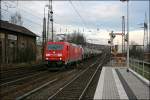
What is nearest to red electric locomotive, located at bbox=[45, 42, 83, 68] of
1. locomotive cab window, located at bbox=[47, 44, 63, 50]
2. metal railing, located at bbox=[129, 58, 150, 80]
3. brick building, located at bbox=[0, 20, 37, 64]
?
locomotive cab window, located at bbox=[47, 44, 63, 50]

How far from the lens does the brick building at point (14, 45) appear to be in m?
44.2

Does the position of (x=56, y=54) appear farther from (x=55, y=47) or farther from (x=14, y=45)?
(x=14, y=45)

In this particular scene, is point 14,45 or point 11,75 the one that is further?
point 14,45

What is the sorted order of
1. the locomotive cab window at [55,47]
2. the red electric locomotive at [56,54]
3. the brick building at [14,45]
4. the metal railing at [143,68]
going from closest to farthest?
the metal railing at [143,68] < the red electric locomotive at [56,54] < the locomotive cab window at [55,47] < the brick building at [14,45]

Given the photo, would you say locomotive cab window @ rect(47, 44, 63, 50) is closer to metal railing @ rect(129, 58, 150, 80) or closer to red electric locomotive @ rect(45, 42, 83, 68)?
red electric locomotive @ rect(45, 42, 83, 68)

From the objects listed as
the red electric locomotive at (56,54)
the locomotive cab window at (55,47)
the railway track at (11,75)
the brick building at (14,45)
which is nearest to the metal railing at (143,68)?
the railway track at (11,75)

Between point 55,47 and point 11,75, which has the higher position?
point 55,47

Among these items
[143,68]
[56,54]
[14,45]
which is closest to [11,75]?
[56,54]

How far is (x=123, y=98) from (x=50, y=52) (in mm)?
20084

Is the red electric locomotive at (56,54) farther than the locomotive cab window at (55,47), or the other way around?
the locomotive cab window at (55,47)

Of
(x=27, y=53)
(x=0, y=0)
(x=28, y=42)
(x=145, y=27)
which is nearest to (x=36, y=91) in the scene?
(x=0, y=0)

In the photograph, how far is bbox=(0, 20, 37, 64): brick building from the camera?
4416cm

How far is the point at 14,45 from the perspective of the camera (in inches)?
1925

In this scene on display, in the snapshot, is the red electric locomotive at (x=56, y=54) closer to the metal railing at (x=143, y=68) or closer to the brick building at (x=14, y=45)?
the metal railing at (x=143, y=68)
